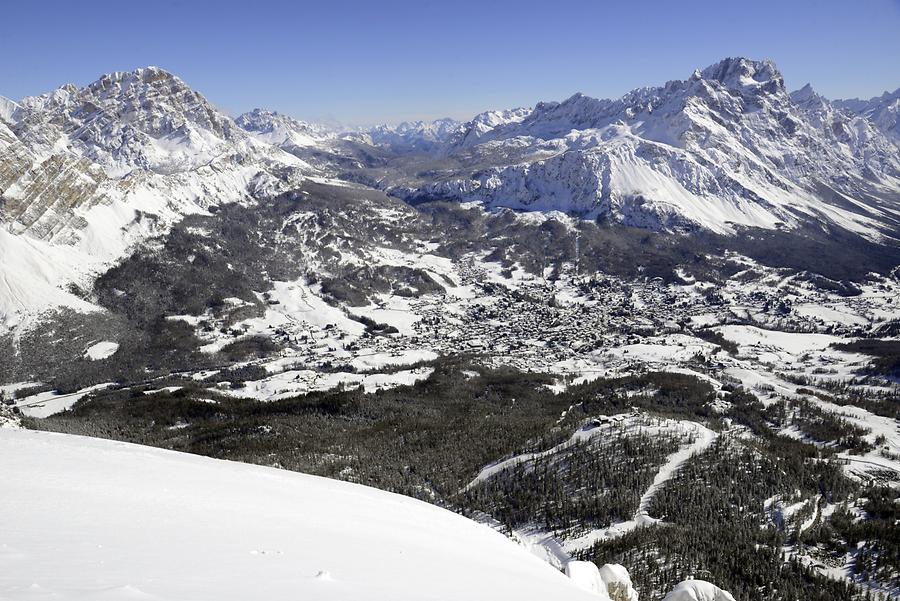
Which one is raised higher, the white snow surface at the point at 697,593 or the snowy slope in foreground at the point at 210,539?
the snowy slope in foreground at the point at 210,539

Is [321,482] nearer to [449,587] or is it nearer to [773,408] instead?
[449,587]

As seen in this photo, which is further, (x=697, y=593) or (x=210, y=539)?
(x=697, y=593)

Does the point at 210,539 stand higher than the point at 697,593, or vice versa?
the point at 210,539

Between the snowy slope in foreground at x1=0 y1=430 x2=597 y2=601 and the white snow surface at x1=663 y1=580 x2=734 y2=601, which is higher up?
the snowy slope in foreground at x1=0 y1=430 x2=597 y2=601

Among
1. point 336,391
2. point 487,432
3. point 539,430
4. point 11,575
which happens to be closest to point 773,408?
point 539,430

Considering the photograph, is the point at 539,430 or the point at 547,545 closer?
the point at 547,545

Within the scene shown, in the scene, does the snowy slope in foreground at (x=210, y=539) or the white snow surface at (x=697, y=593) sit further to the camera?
the white snow surface at (x=697, y=593)

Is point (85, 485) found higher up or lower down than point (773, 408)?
higher up

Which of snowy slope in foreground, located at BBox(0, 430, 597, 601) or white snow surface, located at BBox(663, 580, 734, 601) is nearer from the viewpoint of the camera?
snowy slope in foreground, located at BBox(0, 430, 597, 601)
